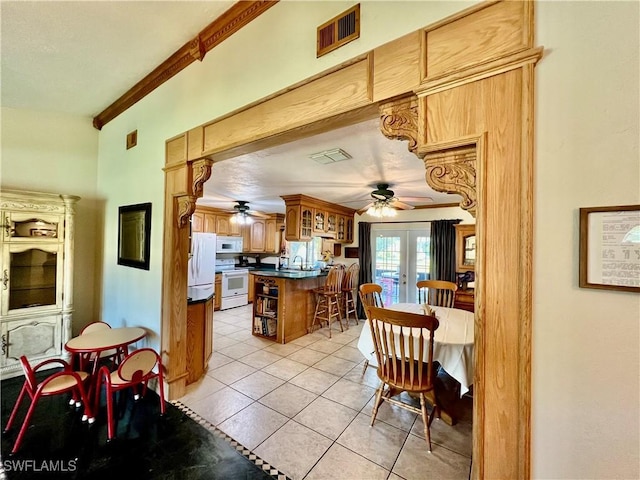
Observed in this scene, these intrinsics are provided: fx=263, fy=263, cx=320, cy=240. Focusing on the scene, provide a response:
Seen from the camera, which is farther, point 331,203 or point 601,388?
point 331,203

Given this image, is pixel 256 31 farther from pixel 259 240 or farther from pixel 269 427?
pixel 259 240

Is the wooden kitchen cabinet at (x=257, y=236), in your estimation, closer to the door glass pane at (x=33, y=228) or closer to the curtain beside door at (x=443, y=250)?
the door glass pane at (x=33, y=228)

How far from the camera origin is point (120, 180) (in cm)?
308

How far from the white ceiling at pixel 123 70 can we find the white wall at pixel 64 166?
0.18 metres

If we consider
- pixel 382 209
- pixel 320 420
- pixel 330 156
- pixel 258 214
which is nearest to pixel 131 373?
pixel 320 420

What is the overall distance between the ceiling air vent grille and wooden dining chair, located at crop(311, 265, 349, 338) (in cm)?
342

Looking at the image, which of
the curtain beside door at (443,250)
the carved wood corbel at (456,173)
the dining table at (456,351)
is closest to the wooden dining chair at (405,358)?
the dining table at (456,351)

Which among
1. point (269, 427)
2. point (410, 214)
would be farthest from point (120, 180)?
point (410, 214)

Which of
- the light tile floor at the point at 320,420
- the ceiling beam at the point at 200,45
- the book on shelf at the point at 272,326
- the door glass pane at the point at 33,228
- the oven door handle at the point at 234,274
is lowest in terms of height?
the light tile floor at the point at 320,420

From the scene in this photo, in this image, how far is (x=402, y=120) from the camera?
48.7 inches

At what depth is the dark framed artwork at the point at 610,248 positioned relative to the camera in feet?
2.66

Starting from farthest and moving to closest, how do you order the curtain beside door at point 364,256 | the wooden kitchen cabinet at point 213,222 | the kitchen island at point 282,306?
the wooden kitchen cabinet at point 213,222, the curtain beside door at point 364,256, the kitchen island at point 282,306

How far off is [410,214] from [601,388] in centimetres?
467

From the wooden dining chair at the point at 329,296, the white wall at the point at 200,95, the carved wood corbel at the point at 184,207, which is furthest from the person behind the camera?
the wooden dining chair at the point at 329,296
